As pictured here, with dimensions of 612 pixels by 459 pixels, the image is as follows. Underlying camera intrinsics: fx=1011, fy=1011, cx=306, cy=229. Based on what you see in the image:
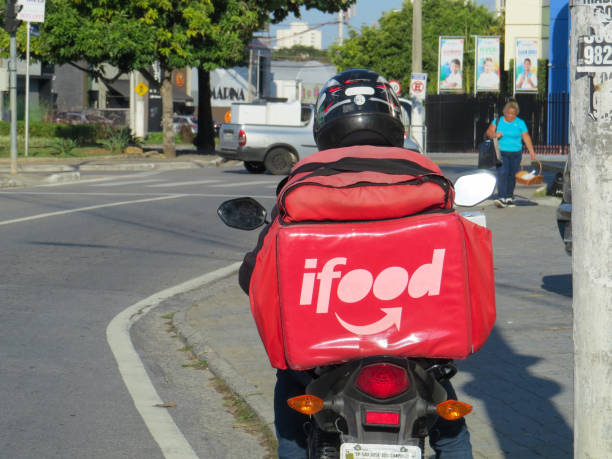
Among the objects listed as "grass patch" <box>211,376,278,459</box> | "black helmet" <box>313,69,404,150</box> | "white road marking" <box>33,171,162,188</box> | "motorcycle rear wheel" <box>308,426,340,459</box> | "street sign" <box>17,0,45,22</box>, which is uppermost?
"street sign" <box>17,0,45,22</box>

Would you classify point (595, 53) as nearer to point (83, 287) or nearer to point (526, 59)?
point (83, 287)

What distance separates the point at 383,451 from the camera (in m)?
2.62

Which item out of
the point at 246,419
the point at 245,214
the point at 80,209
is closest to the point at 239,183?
the point at 80,209

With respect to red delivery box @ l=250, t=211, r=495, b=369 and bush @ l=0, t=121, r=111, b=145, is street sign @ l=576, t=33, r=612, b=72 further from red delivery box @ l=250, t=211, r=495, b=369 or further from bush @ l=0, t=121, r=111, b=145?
bush @ l=0, t=121, r=111, b=145

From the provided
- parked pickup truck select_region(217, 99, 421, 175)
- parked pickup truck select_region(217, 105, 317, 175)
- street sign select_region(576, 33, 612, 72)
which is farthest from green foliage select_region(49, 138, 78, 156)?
street sign select_region(576, 33, 612, 72)

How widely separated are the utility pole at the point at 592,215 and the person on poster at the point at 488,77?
40359 mm

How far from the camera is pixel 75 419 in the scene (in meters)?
5.26

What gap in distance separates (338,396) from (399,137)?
43.6 inches

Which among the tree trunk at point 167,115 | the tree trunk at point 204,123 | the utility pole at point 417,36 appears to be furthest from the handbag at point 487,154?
the tree trunk at point 204,123

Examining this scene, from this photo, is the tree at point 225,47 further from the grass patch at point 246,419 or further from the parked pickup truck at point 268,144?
the grass patch at point 246,419

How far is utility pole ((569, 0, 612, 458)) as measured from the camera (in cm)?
280

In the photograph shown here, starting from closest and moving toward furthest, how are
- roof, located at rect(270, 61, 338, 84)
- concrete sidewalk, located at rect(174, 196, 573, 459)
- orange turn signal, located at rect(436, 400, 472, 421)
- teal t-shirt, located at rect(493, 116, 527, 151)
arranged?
orange turn signal, located at rect(436, 400, 472, 421), concrete sidewalk, located at rect(174, 196, 573, 459), teal t-shirt, located at rect(493, 116, 527, 151), roof, located at rect(270, 61, 338, 84)

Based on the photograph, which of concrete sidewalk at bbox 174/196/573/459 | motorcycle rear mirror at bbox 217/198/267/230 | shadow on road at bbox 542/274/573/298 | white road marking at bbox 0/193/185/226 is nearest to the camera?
motorcycle rear mirror at bbox 217/198/267/230

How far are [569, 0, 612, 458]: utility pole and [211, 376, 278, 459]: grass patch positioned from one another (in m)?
2.09
